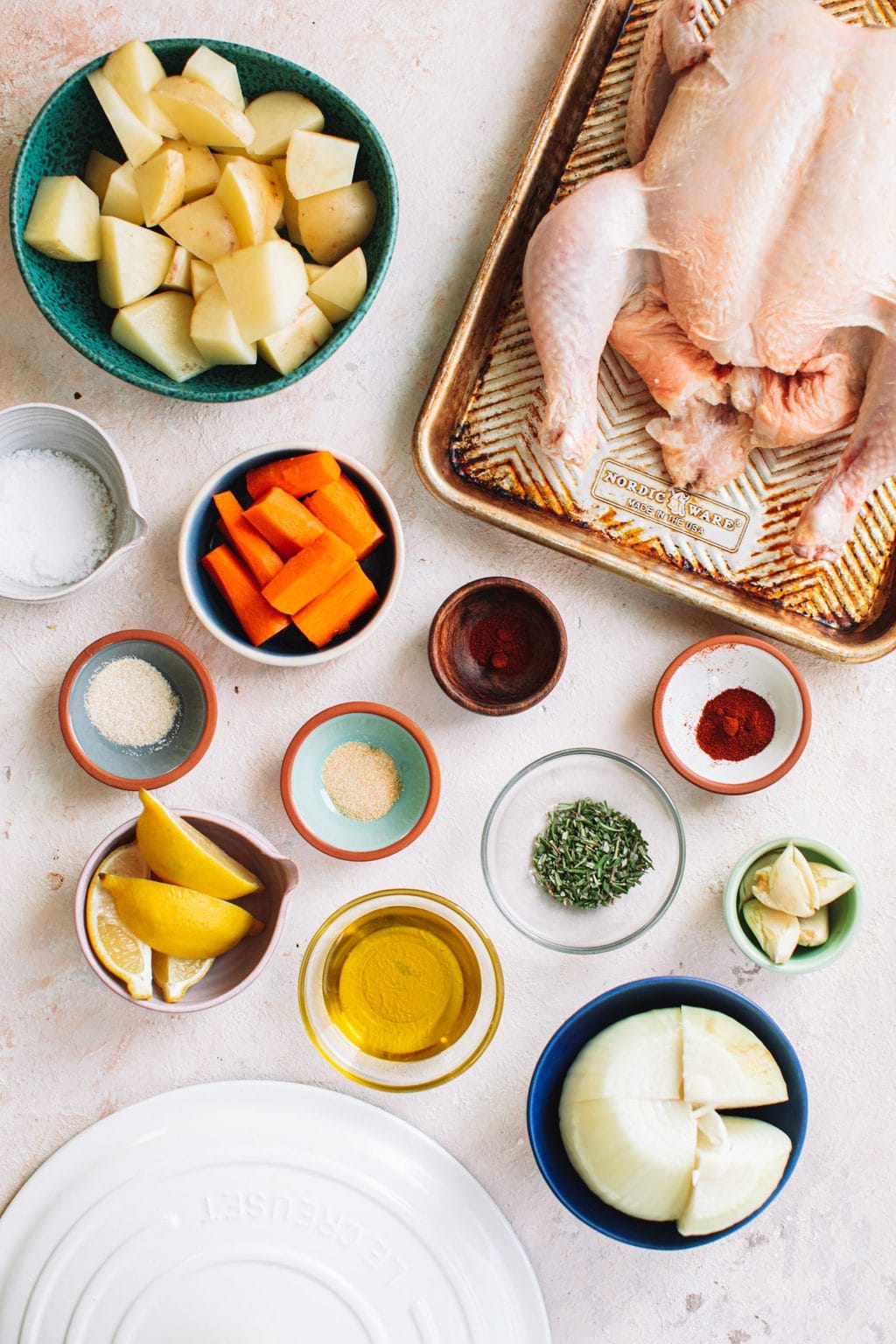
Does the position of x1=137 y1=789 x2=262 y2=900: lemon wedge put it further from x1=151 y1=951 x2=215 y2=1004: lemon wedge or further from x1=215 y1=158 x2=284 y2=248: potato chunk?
x1=215 y1=158 x2=284 y2=248: potato chunk

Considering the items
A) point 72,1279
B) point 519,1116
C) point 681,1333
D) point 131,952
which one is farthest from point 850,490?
point 72,1279

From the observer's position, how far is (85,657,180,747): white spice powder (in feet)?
4.32

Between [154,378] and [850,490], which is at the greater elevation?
[154,378]

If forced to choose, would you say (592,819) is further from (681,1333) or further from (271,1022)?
(681,1333)

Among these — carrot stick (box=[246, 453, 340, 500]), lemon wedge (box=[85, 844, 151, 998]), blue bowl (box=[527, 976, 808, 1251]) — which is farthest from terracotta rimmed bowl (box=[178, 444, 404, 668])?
blue bowl (box=[527, 976, 808, 1251])

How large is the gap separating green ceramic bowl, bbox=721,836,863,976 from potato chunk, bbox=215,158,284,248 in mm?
991

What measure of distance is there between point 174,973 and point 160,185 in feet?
3.13

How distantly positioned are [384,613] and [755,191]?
0.64 meters

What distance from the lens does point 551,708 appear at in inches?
54.8

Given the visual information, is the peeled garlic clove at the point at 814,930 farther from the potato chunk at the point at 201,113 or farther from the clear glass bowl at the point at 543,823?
the potato chunk at the point at 201,113

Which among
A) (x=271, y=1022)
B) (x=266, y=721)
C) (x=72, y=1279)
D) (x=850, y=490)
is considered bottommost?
(x=72, y=1279)

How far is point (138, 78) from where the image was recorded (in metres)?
1.17

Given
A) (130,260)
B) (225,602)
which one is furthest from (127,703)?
(130,260)

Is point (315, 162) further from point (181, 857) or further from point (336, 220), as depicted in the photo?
point (181, 857)
